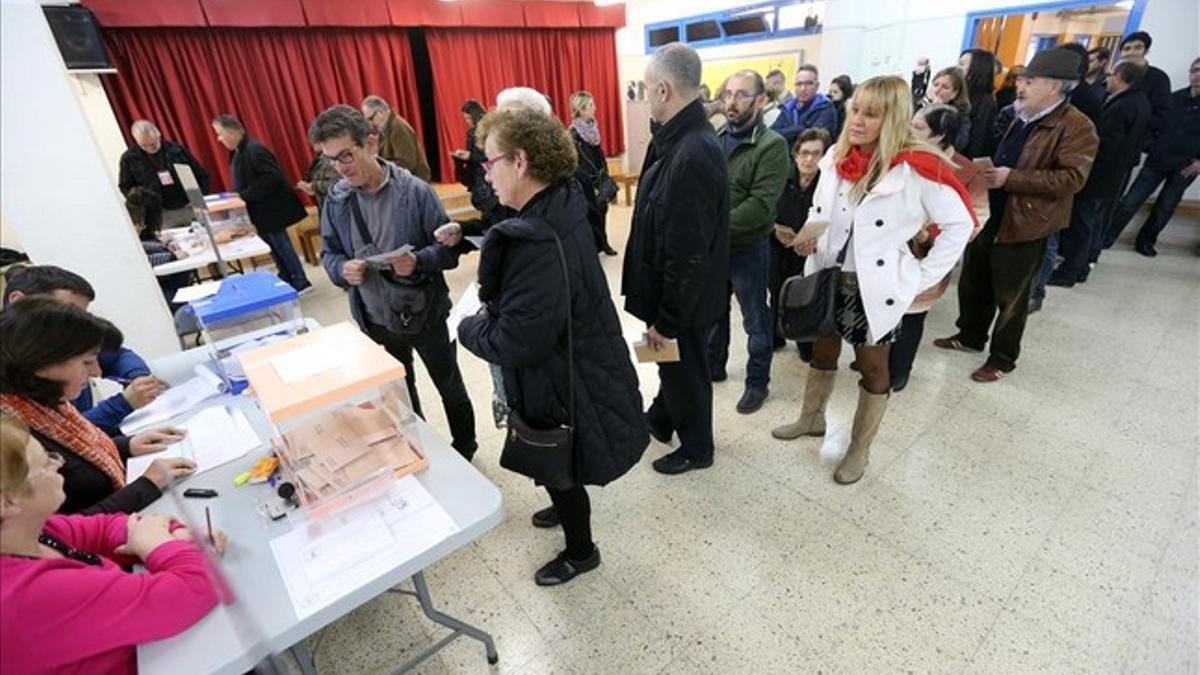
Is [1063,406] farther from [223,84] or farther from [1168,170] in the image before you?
[223,84]

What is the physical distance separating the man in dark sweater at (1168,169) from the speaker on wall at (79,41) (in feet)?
23.0

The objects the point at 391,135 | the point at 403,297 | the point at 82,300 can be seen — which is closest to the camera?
the point at 82,300

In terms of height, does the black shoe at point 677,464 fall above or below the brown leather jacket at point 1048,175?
below

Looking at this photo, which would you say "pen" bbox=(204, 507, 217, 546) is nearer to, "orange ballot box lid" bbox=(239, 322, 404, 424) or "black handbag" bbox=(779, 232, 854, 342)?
"orange ballot box lid" bbox=(239, 322, 404, 424)

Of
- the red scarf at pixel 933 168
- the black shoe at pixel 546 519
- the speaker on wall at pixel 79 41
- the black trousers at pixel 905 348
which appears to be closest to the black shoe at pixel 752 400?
the black trousers at pixel 905 348

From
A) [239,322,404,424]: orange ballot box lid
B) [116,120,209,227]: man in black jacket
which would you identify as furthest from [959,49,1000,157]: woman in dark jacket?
[116,120,209,227]: man in black jacket

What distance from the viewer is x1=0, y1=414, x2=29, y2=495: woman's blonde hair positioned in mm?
734

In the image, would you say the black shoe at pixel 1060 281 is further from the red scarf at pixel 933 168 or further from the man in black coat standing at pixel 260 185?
the man in black coat standing at pixel 260 185

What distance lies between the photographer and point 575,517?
161cm

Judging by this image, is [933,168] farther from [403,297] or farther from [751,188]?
[403,297]

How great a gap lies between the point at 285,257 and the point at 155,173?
991 mm

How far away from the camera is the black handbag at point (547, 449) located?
4.33ft

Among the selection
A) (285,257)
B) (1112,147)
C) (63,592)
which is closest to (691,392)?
(63,592)

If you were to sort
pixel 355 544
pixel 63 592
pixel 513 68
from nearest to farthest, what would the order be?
pixel 63 592, pixel 355 544, pixel 513 68
